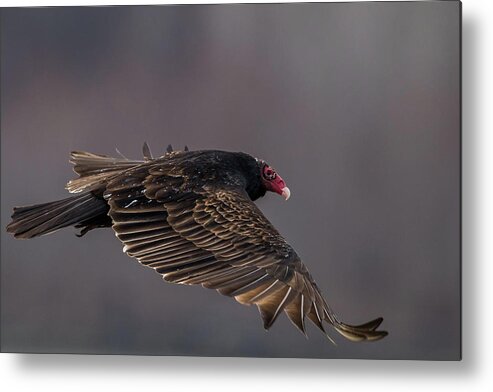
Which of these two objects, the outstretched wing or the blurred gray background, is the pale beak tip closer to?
the blurred gray background

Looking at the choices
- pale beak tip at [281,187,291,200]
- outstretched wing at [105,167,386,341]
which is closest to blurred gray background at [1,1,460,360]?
pale beak tip at [281,187,291,200]

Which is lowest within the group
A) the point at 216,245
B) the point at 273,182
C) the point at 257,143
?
the point at 216,245

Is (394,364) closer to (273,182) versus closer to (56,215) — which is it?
(273,182)

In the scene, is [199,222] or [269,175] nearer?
[199,222]

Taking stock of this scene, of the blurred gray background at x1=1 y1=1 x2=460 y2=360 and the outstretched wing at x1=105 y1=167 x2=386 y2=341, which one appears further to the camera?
the blurred gray background at x1=1 y1=1 x2=460 y2=360

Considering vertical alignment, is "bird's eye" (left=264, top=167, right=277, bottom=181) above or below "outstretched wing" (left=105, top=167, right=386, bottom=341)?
above

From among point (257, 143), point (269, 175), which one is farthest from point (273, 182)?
point (257, 143)

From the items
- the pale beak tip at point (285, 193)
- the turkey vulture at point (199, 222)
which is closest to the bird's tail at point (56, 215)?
the turkey vulture at point (199, 222)

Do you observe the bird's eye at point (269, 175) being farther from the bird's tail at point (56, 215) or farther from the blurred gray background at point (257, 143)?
the bird's tail at point (56, 215)
